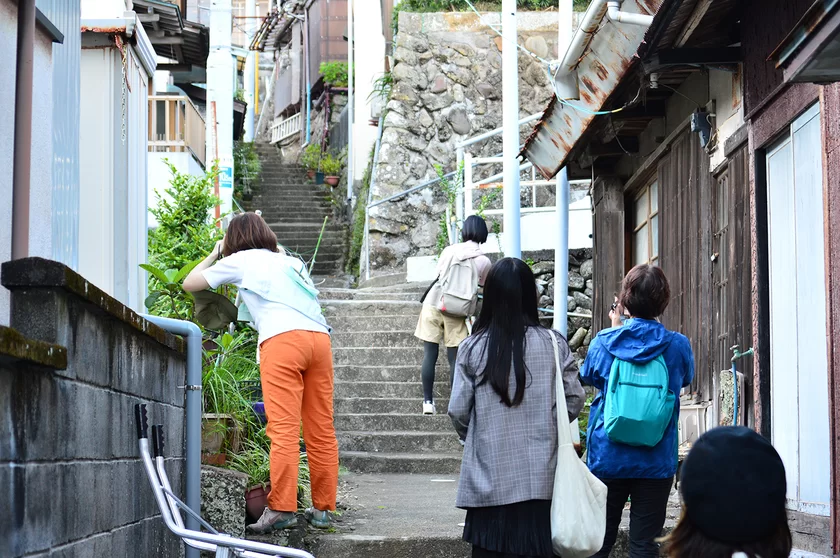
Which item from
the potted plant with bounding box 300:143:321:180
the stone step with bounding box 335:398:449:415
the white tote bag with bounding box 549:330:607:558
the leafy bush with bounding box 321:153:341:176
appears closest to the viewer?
the white tote bag with bounding box 549:330:607:558

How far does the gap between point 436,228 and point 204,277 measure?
42.7 ft

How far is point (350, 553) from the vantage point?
5.97 m

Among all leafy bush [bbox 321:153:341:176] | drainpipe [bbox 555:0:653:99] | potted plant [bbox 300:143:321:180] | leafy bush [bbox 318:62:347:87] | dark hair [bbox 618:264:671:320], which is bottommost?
dark hair [bbox 618:264:671:320]

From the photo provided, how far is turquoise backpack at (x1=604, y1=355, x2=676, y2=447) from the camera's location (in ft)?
15.6

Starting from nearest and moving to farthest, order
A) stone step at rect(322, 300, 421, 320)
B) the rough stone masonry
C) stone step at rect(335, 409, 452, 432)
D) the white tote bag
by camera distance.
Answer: the white tote bag
stone step at rect(335, 409, 452, 432)
stone step at rect(322, 300, 421, 320)
the rough stone masonry

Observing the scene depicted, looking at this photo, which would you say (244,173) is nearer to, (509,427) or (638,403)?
(638,403)

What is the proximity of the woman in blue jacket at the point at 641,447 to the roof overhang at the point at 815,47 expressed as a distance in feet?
4.55

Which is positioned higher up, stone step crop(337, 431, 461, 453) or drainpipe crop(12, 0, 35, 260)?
drainpipe crop(12, 0, 35, 260)

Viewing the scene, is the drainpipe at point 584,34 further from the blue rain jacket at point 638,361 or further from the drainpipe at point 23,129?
the drainpipe at point 23,129

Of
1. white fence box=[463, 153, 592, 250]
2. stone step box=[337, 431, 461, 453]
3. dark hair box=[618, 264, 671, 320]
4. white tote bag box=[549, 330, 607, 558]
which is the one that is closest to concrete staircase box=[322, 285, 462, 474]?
stone step box=[337, 431, 461, 453]

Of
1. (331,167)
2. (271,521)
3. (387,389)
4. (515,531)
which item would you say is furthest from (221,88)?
(331,167)

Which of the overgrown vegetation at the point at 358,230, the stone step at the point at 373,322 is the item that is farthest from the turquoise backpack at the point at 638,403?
the overgrown vegetation at the point at 358,230

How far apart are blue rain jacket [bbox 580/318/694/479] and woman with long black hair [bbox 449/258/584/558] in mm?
495

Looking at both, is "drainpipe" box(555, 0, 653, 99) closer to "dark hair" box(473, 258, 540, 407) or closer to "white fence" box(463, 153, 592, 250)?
"dark hair" box(473, 258, 540, 407)
